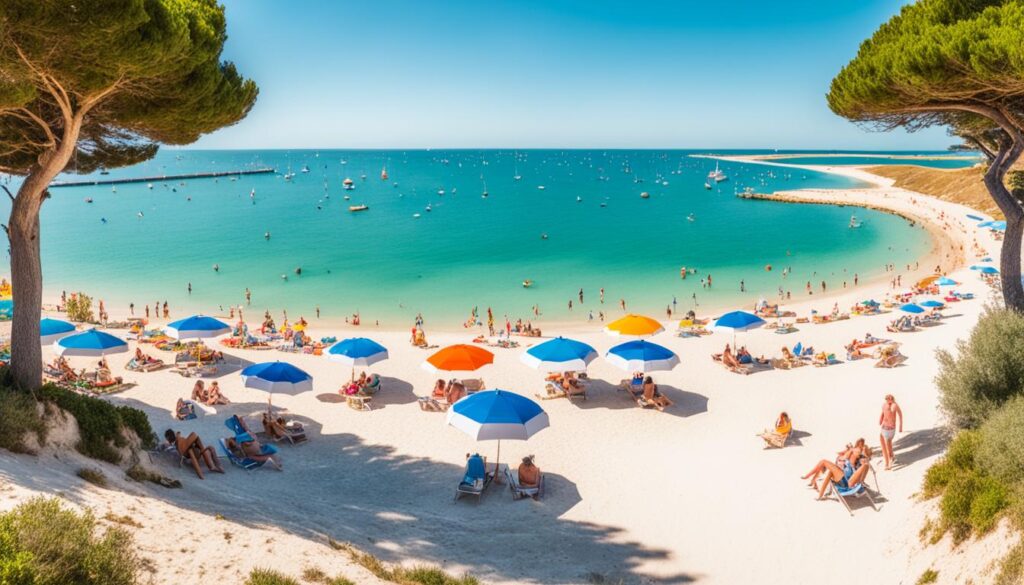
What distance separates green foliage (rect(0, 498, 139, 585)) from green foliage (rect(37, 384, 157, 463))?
3893 mm

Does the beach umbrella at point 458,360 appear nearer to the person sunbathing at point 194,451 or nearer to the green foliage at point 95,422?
the person sunbathing at point 194,451

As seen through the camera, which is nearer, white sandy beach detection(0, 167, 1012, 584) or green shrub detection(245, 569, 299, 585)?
green shrub detection(245, 569, 299, 585)

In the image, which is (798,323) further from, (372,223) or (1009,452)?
(372,223)

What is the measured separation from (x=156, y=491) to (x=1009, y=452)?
10.9m

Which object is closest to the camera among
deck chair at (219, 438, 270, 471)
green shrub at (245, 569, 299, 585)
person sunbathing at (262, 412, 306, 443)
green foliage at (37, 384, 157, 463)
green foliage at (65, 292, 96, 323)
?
green shrub at (245, 569, 299, 585)

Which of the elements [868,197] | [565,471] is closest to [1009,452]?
[565,471]

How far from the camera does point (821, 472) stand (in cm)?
1062

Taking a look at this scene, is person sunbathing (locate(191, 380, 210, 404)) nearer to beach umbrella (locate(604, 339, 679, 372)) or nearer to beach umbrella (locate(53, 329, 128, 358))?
beach umbrella (locate(53, 329, 128, 358))

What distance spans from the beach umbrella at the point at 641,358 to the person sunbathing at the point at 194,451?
9.36 m

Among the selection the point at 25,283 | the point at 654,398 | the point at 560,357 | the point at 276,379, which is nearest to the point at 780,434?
the point at 654,398

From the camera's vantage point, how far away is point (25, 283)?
402 inches

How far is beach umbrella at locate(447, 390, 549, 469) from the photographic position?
10.8 metres

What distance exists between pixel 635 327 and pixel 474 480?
29.8 ft

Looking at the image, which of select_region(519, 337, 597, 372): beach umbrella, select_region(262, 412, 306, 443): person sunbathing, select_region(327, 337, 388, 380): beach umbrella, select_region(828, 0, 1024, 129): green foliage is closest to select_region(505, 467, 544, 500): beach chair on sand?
select_region(519, 337, 597, 372): beach umbrella
